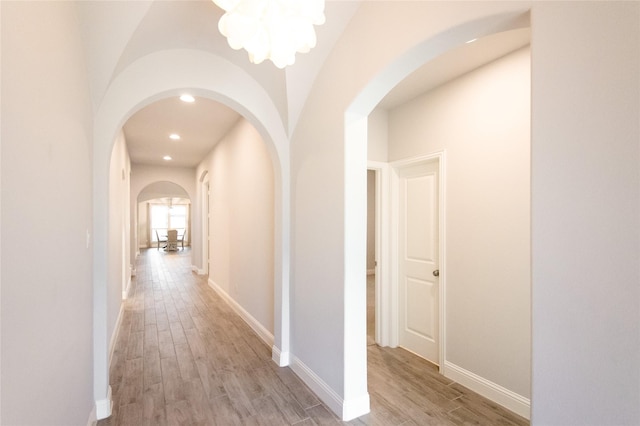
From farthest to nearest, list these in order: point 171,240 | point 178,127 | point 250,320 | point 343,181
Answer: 1. point 171,240
2. point 178,127
3. point 250,320
4. point 343,181

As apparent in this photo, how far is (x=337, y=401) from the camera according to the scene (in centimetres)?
206

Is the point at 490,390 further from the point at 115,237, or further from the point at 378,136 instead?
the point at 115,237

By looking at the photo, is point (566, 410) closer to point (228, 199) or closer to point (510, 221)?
point (510, 221)

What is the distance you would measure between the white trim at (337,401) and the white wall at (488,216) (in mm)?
1046

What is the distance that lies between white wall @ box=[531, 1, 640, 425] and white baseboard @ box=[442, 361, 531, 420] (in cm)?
145

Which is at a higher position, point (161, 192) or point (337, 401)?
point (161, 192)

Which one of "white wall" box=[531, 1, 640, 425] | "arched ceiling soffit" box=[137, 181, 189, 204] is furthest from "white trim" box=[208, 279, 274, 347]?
"arched ceiling soffit" box=[137, 181, 189, 204]

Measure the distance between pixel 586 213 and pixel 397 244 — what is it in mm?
2388

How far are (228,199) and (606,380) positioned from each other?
4899 millimetres

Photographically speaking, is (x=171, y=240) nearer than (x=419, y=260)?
No

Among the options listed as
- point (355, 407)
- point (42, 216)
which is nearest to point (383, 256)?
point (355, 407)

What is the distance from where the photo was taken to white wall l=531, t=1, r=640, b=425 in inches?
32.7

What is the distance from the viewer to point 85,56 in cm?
176

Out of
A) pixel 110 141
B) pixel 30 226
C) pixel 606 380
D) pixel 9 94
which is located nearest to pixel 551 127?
pixel 606 380
